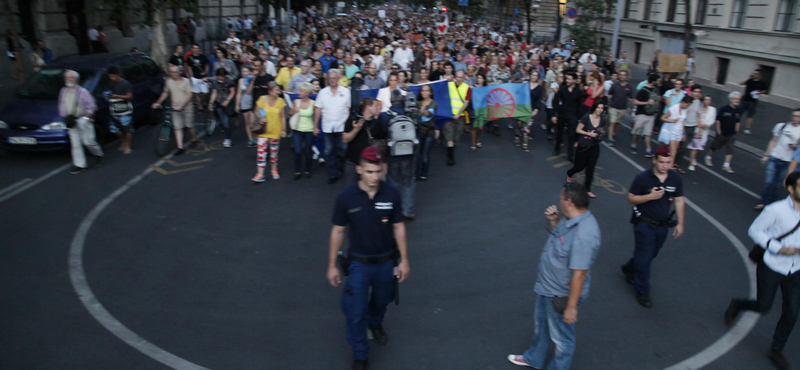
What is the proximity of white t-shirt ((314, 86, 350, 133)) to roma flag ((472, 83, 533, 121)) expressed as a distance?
4412 mm

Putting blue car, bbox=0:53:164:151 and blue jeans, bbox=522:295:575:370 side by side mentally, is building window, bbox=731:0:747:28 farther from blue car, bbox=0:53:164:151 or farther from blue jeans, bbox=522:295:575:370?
blue jeans, bbox=522:295:575:370

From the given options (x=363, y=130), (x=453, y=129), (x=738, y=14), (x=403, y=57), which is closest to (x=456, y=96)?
(x=453, y=129)

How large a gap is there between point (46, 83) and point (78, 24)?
1581cm

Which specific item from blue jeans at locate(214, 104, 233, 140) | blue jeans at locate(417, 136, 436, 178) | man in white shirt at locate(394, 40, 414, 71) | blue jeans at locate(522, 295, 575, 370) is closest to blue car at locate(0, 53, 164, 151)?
blue jeans at locate(214, 104, 233, 140)

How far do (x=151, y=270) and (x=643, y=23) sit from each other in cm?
3307

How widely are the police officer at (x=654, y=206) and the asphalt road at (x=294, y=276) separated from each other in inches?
23.3

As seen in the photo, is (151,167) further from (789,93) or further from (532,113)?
(789,93)

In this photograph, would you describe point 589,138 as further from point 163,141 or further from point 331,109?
point 163,141

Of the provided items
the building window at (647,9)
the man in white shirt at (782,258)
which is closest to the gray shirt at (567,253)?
the man in white shirt at (782,258)

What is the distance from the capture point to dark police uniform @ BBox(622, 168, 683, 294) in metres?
5.87

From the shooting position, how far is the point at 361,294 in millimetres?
4539

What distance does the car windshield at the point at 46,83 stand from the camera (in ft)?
34.3

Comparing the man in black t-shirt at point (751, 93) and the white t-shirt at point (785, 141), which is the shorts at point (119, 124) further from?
the man in black t-shirt at point (751, 93)

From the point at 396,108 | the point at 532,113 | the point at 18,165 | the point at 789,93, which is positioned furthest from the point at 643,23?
the point at 18,165
